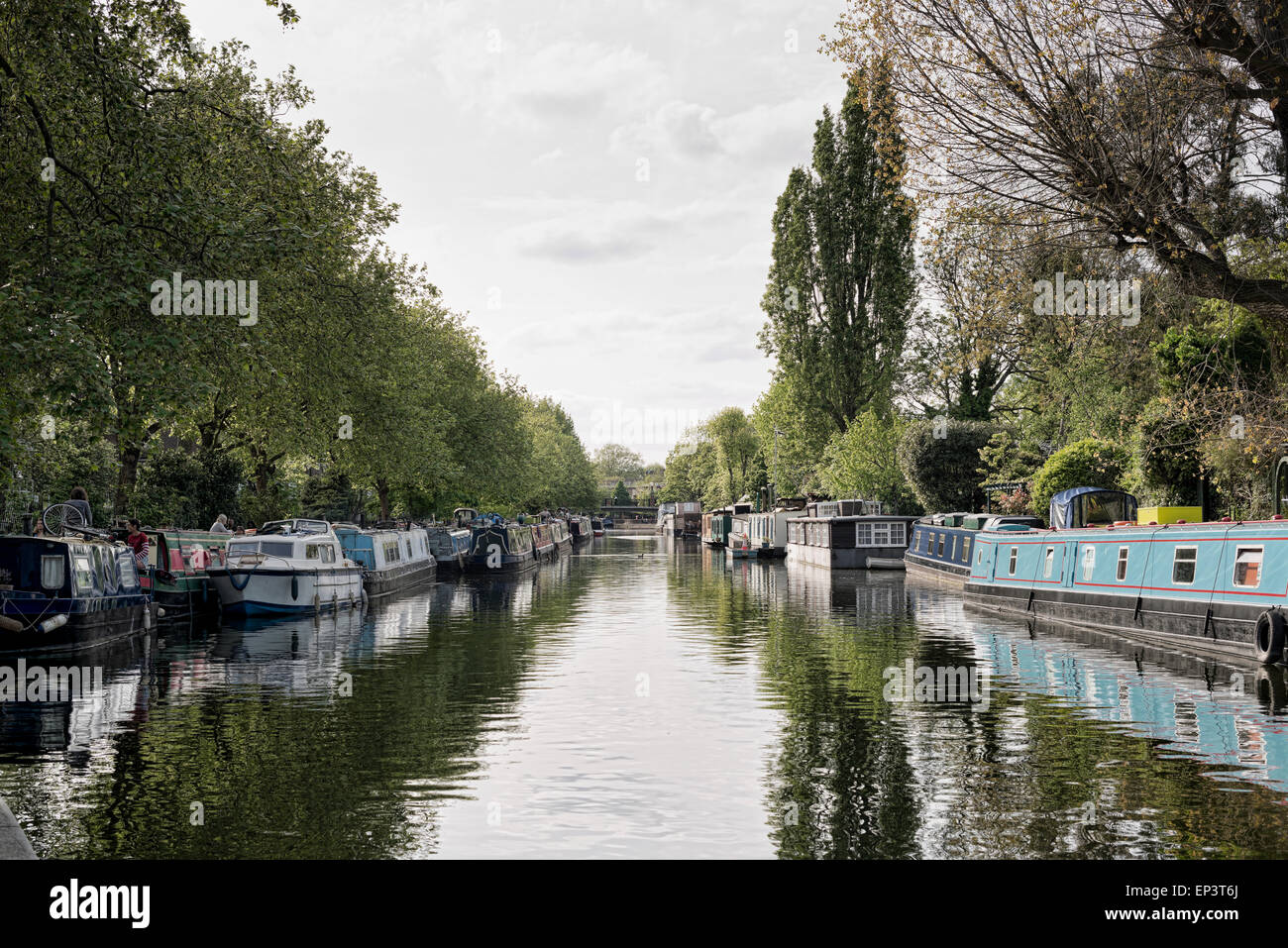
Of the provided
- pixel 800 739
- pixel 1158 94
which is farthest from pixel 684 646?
pixel 1158 94

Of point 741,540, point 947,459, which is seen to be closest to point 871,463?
point 947,459

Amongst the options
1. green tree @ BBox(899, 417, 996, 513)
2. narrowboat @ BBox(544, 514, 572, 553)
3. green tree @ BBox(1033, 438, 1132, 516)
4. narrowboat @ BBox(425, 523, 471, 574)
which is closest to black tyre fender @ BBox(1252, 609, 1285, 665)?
green tree @ BBox(1033, 438, 1132, 516)

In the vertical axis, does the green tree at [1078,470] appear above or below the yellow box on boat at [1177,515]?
above

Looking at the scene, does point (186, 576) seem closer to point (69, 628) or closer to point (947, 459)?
point (69, 628)

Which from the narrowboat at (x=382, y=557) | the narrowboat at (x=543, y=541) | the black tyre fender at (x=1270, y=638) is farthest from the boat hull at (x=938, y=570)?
the narrowboat at (x=543, y=541)

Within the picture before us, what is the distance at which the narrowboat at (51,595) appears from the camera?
71.0 ft

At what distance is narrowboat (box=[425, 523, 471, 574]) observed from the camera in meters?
60.2

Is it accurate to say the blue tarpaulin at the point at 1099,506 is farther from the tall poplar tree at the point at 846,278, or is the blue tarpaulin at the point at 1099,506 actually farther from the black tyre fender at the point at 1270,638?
the tall poplar tree at the point at 846,278

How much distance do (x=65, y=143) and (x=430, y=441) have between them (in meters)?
36.3

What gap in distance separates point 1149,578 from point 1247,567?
143 inches

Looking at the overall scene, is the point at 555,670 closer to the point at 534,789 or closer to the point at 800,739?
the point at 800,739

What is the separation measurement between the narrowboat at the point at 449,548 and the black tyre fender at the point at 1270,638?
149 ft

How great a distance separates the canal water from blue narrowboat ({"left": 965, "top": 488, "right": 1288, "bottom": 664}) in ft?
3.37
